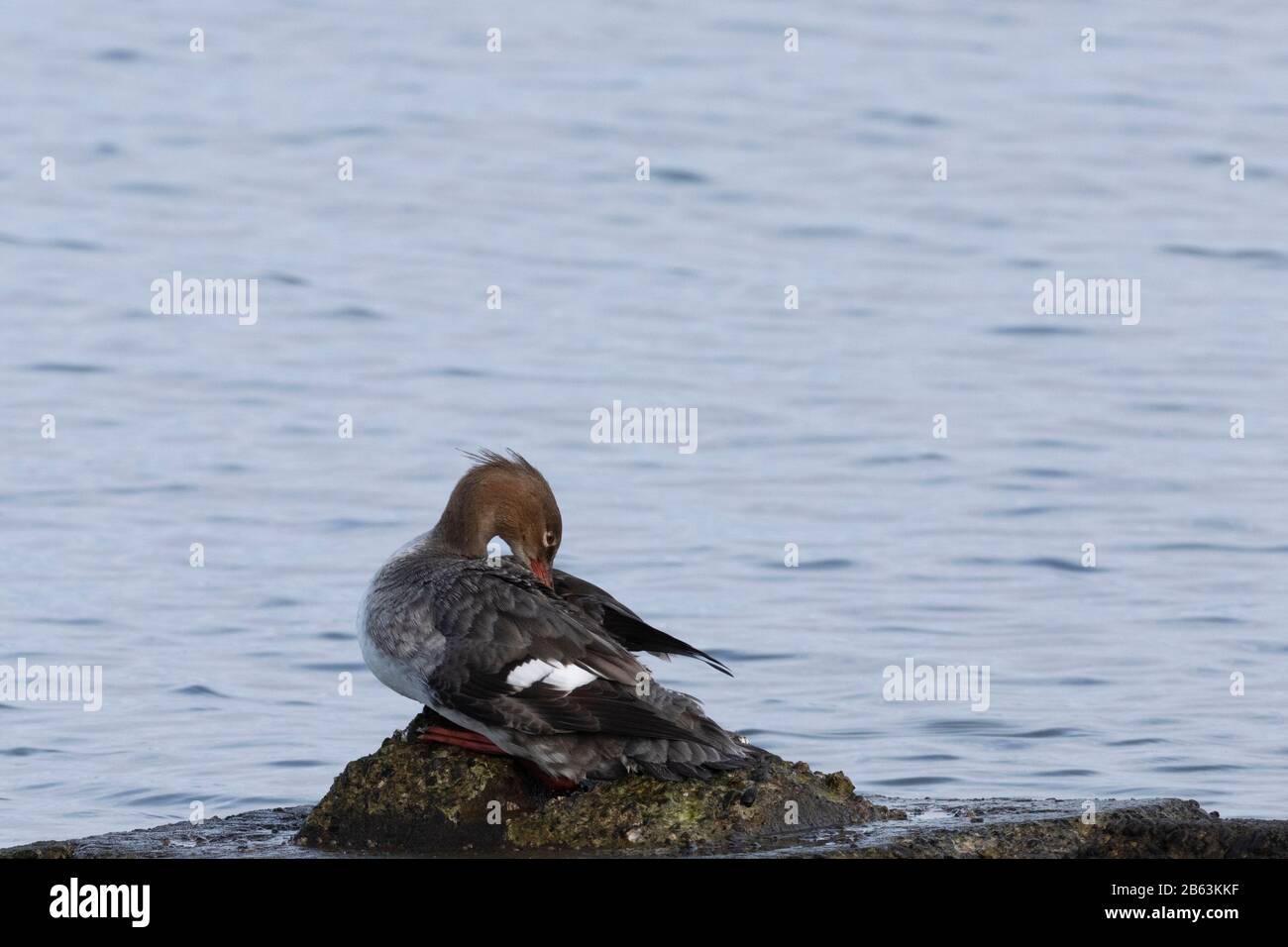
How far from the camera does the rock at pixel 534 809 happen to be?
6598 millimetres

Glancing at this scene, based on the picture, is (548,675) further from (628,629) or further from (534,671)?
(628,629)

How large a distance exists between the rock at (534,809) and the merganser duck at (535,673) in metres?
0.07

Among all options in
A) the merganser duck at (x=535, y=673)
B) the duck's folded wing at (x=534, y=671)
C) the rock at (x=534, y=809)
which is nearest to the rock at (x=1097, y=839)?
the rock at (x=534, y=809)

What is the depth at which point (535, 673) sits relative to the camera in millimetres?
6840

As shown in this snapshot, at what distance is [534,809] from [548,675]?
43cm

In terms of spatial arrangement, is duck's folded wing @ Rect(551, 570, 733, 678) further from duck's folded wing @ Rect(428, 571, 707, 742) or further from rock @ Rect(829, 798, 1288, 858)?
rock @ Rect(829, 798, 1288, 858)

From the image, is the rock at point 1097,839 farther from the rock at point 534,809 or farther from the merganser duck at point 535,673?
the merganser duck at point 535,673

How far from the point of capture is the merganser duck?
6.76 m

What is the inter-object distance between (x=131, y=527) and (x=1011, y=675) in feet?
19.2

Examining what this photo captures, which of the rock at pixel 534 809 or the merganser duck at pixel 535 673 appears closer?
the rock at pixel 534 809

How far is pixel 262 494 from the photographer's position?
1441 centimetres
